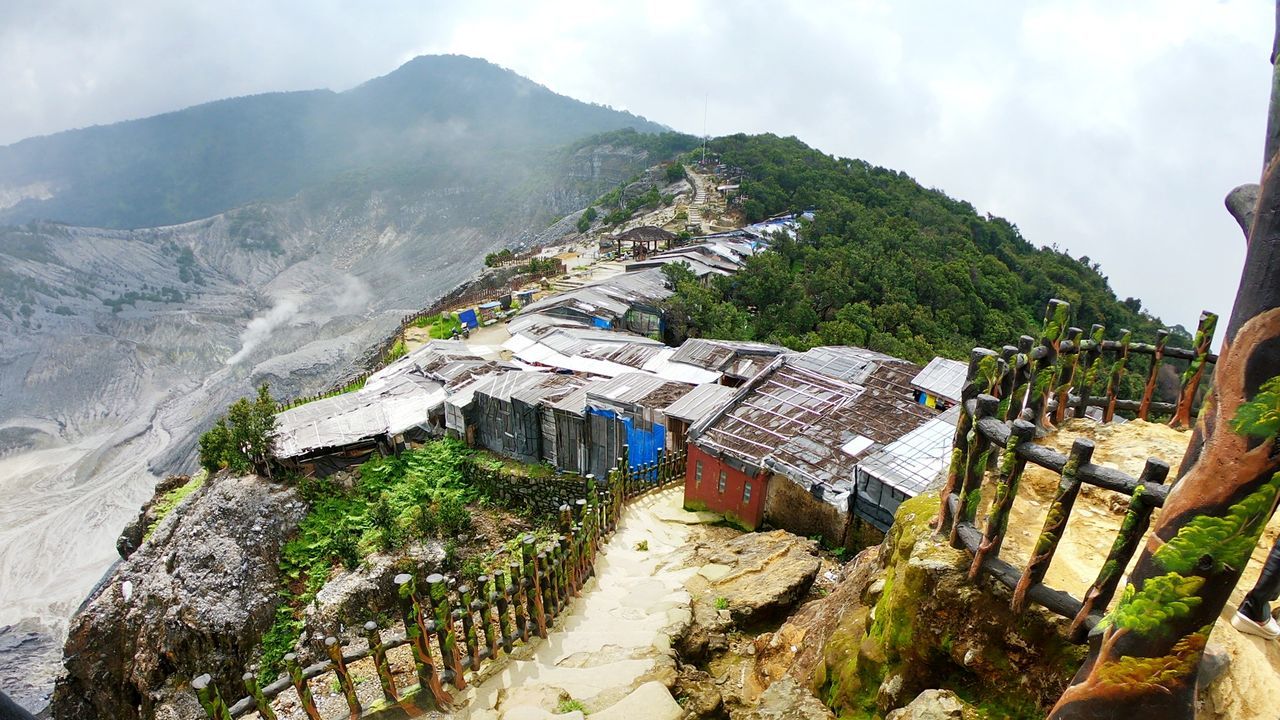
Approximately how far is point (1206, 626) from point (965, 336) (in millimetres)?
38910

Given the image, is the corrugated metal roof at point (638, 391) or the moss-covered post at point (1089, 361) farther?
the corrugated metal roof at point (638, 391)

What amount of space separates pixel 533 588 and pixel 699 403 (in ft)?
28.5

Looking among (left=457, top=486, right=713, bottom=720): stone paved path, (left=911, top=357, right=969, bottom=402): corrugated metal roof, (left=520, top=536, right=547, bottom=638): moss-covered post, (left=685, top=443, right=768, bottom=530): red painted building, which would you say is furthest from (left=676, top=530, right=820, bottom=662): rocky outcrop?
(left=911, top=357, right=969, bottom=402): corrugated metal roof

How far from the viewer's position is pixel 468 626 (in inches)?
280

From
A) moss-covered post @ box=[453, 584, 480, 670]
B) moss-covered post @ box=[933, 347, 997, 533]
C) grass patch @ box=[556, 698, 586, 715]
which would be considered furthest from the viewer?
moss-covered post @ box=[453, 584, 480, 670]

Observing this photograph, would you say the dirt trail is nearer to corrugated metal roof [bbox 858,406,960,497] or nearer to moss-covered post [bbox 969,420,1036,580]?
moss-covered post [bbox 969,420,1036,580]

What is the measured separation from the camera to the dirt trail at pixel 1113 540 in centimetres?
364

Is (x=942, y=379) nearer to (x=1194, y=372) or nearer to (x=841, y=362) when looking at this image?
(x=841, y=362)

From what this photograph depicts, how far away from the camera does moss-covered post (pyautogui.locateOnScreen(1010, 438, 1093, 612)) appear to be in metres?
3.79

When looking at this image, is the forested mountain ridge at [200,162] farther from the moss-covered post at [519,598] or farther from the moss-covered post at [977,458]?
the moss-covered post at [977,458]

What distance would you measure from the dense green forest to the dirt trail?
22383 mm

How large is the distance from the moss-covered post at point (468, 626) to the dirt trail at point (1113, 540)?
5795 mm

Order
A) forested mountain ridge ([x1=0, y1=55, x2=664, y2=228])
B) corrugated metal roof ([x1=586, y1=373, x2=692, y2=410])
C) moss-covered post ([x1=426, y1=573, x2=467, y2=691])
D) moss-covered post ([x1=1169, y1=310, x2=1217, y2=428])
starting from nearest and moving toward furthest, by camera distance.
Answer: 1. moss-covered post ([x1=426, y1=573, x2=467, y2=691])
2. moss-covered post ([x1=1169, y1=310, x2=1217, y2=428])
3. corrugated metal roof ([x1=586, y1=373, x2=692, y2=410])
4. forested mountain ridge ([x1=0, y1=55, x2=664, y2=228])

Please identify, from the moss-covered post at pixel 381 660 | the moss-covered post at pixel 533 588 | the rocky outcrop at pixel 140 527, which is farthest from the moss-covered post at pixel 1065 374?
the rocky outcrop at pixel 140 527
